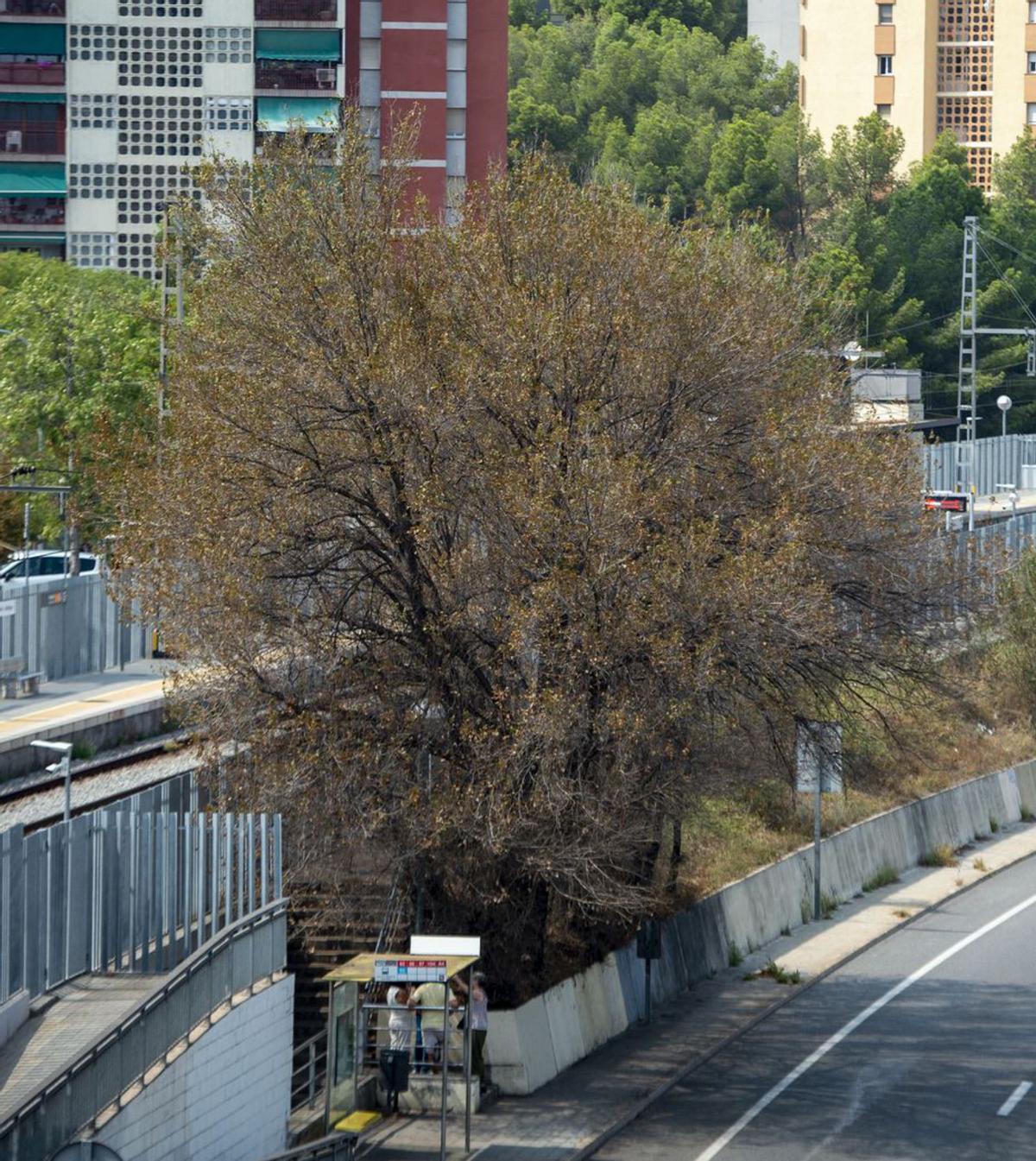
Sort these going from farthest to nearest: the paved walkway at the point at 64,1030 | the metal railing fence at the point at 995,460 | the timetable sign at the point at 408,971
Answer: the metal railing fence at the point at 995,460
the timetable sign at the point at 408,971
the paved walkway at the point at 64,1030

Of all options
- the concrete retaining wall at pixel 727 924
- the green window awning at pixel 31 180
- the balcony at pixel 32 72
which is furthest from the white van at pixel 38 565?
the balcony at pixel 32 72

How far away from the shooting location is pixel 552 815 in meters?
22.9

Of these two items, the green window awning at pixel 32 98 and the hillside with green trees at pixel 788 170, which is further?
the hillside with green trees at pixel 788 170

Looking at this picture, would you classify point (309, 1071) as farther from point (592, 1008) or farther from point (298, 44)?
point (298, 44)

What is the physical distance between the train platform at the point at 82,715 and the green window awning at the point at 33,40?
48.0 m

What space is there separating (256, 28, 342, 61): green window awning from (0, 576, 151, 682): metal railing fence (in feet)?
147

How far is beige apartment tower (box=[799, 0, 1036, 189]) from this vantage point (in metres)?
113

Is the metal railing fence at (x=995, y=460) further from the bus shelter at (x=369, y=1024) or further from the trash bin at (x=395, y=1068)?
the trash bin at (x=395, y=1068)

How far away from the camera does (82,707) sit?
3316cm

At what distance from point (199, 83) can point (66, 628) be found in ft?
152

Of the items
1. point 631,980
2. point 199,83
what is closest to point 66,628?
point 631,980

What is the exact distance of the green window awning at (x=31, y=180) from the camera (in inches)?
3152

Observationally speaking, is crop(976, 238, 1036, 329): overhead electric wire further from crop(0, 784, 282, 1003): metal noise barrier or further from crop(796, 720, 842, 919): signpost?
crop(0, 784, 282, 1003): metal noise barrier

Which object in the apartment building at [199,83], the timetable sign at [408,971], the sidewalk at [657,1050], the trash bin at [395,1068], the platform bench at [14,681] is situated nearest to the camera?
the timetable sign at [408,971]
